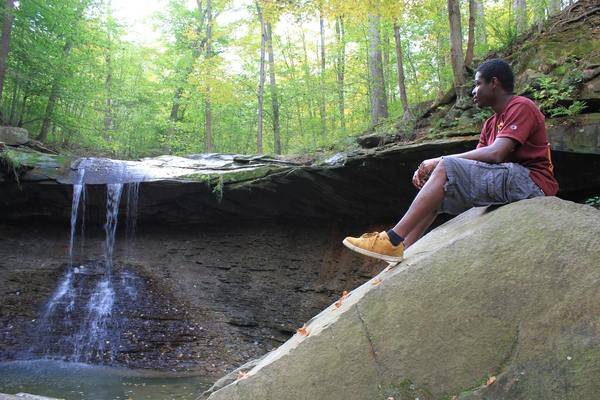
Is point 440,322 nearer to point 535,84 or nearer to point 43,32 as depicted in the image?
point 535,84

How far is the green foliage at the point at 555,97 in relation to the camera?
6.03 m

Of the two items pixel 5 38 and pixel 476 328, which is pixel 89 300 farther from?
pixel 476 328

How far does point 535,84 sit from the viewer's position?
6785 mm

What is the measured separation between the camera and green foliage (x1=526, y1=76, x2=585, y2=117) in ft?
19.8

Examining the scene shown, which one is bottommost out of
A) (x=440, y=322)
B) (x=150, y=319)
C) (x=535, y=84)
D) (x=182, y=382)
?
(x=182, y=382)

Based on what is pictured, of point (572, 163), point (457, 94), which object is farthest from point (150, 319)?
point (572, 163)

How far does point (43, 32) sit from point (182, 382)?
10.5 meters

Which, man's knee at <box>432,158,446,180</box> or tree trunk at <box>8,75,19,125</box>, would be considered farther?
tree trunk at <box>8,75,19,125</box>

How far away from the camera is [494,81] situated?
3439mm

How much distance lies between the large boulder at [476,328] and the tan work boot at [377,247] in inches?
5.4

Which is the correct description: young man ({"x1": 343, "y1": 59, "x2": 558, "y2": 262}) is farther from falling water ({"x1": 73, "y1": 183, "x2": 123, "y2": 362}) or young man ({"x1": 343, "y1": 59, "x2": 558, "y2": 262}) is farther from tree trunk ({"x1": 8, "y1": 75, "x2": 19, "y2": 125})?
tree trunk ({"x1": 8, "y1": 75, "x2": 19, "y2": 125})

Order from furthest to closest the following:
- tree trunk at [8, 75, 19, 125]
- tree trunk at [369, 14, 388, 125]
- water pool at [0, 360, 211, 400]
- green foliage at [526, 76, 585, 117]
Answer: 1. tree trunk at [8, 75, 19, 125]
2. tree trunk at [369, 14, 388, 125]
3. water pool at [0, 360, 211, 400]
4. green foliage at [526, 76, 585, 117]

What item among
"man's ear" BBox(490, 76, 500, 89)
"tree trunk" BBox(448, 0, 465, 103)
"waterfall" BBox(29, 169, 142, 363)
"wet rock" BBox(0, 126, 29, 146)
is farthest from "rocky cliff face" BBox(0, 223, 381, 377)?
"man's ear" BBox(490, 76, 500, 89)

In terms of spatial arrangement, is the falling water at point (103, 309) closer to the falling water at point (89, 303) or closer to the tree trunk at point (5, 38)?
the falling water at point (89, 303)
